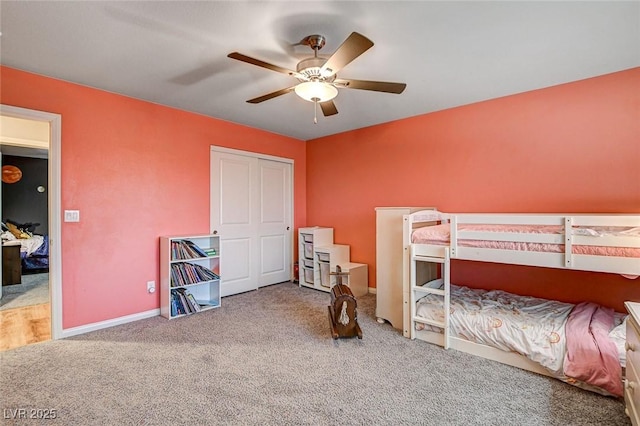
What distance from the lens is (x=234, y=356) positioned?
241 cm

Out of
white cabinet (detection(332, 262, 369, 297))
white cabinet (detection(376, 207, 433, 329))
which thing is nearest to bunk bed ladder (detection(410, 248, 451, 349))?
white cabinet (detection(376, 207, 433, 329))

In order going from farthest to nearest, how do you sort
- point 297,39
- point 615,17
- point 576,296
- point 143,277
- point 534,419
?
1. point 143,277
2. point 576,296
3. point 297,39
4. point 615,17
5. point 534,419

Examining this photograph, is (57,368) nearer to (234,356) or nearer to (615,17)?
(234,356)

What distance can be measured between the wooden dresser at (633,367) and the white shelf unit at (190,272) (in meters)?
3.63

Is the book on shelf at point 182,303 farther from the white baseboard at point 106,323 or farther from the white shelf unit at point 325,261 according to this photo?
the white shelf unit at point 325,261

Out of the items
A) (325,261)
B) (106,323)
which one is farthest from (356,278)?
(106,323)

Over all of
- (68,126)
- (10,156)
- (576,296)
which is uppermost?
(10,156)

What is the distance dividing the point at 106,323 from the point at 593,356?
4157 mm

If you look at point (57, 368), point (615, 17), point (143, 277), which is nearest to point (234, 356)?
point (57, 368)

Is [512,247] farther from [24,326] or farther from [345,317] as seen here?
[24,326]

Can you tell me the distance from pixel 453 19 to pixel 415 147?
6.60 feet

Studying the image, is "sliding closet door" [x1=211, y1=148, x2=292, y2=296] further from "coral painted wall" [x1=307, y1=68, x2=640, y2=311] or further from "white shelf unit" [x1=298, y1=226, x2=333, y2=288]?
"coral painted wall" [x1=307, y1=68, x2=640, y2=311]

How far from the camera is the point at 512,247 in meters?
2.28

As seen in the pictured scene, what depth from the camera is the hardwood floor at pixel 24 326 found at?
271 cm
